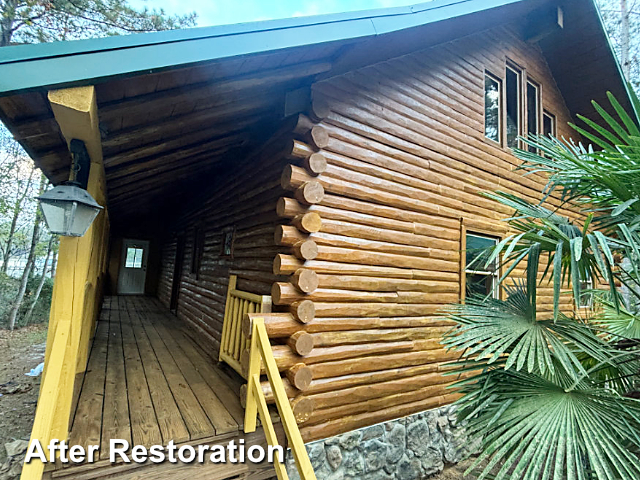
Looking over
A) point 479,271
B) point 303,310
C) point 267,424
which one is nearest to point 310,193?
point 303,310

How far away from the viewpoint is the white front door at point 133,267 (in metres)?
11.4

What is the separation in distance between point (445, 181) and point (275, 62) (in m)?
2.60

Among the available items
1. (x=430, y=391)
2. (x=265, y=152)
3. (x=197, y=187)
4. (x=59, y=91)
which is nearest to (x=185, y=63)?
(x=59, y=91)

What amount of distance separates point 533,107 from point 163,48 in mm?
6254

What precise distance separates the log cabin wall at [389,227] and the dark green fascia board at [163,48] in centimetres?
61

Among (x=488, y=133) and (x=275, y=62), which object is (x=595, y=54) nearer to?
(x=488, y=133)

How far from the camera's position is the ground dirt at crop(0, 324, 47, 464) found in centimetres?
370

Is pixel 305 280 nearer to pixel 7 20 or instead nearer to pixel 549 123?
pixel 549 123

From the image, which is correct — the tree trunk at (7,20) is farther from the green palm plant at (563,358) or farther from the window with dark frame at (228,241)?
the green palm plant at (563,358)

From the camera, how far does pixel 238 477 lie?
2381 mm

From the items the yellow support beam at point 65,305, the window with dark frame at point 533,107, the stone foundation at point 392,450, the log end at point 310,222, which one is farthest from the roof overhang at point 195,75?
the stone foundation at point 392,450

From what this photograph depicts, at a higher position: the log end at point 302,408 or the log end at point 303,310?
the log end at point 303,310

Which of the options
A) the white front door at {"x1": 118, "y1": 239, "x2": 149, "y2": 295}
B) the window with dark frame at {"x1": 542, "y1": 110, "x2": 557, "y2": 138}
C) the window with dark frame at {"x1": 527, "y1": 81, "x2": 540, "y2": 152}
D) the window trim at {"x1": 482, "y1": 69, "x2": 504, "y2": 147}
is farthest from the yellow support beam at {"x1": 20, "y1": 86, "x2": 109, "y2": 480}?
the white front door at {"x1": 118, "y1": 239, "x2": 149, "y2": 295}

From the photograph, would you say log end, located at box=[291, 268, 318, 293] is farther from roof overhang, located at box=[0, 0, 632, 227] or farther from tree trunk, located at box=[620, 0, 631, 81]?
tree trunk, located at box=[620, 0, 631, 81]
